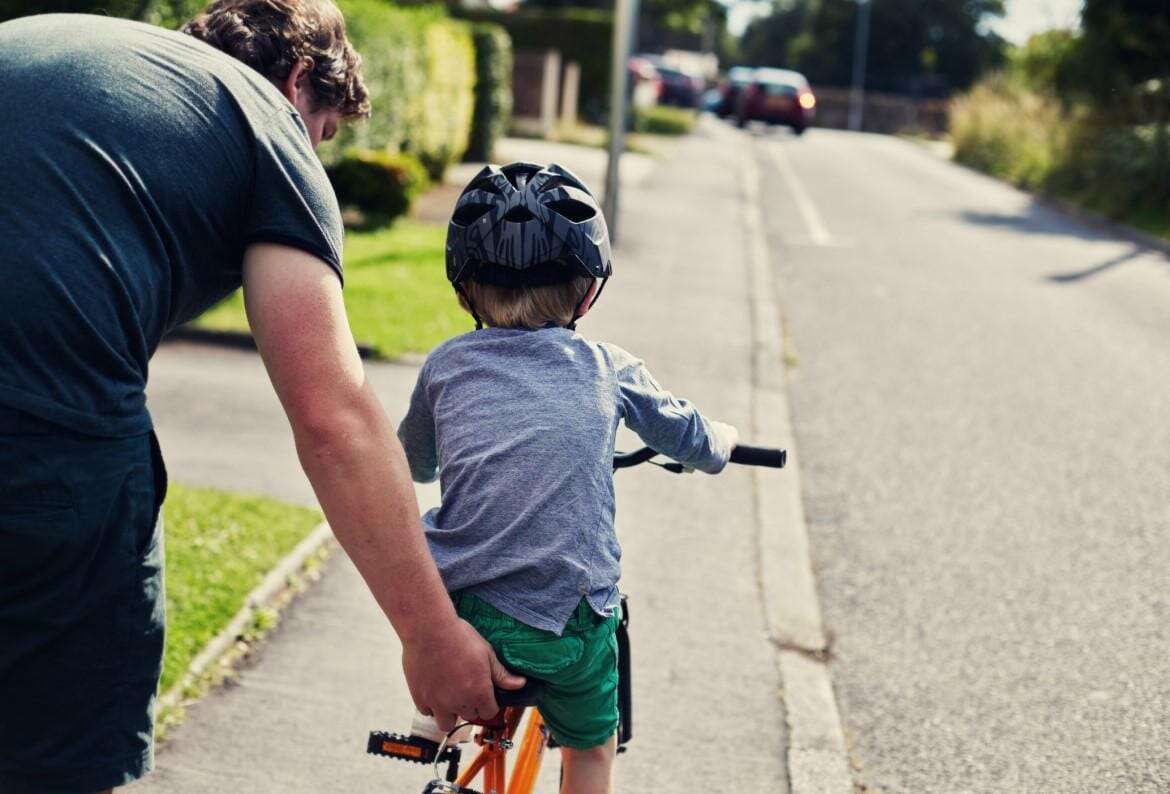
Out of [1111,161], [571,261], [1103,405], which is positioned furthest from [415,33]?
[571,261]

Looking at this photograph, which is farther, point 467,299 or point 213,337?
point 213,337

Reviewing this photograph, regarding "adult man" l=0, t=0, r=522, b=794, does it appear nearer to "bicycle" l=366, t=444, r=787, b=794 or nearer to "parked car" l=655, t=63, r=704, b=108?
"bicycle" l=366, t=444, r=787, b=794

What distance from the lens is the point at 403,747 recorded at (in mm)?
2082

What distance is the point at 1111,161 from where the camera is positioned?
73.9ft

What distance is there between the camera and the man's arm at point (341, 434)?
180cm

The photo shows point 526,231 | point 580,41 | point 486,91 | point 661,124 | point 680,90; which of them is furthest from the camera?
point 680,90

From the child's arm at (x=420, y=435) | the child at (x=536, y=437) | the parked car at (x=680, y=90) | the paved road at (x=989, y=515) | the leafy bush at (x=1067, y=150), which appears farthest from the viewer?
the parked car at (x=680, y=90)

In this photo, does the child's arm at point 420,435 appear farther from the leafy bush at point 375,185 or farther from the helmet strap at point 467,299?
the leafy bush at point 375,185

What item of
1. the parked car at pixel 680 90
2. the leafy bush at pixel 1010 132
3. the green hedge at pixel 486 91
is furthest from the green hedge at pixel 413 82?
the parked car at pixel 680 90

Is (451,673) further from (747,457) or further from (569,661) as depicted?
(747,457)

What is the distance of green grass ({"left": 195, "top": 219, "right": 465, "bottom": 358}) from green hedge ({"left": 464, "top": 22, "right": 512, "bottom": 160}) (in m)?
9.94

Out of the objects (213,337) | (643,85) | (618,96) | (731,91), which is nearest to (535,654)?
(213,337)

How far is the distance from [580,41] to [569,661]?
113ft

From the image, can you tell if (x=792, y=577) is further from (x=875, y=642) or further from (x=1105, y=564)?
(x=1105, y=564)
